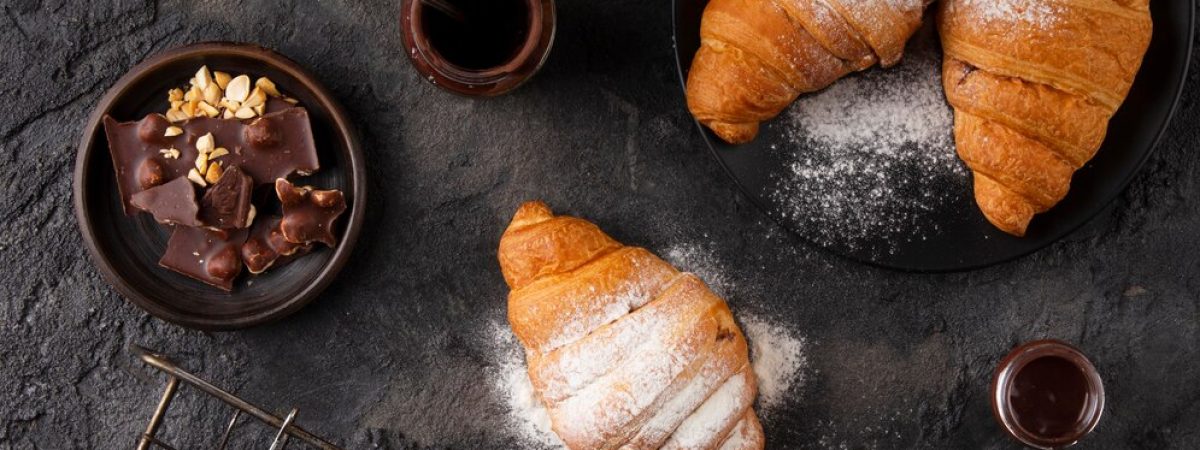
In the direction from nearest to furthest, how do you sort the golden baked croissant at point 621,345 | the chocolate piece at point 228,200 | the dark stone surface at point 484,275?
1. the golden baked croissant at point 621,345
2. the chocolate piece at point 228,200
3. the dark stone surface at point 484,275

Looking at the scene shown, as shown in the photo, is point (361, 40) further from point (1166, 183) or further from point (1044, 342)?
point (1166, 183)

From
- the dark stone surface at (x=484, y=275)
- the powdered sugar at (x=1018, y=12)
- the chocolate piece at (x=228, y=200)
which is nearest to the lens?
the powdered sugar at (x=1018, y=12)

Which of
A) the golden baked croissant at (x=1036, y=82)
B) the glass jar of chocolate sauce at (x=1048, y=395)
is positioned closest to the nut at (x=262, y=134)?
the golden baked croissant at (x=1036, y=82)

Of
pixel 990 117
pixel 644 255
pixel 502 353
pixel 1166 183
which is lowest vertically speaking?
pixel 502 353

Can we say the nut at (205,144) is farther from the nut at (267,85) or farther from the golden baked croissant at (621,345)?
the golden baked croissant at (621,345)

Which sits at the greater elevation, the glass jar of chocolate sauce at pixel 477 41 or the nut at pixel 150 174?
the glass jar of chocolate sauce at pixel 477 41

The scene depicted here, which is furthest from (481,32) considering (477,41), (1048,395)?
(1048,395)

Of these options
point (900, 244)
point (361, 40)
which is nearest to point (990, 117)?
point (900, 244)

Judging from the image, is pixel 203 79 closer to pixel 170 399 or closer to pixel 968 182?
pixel 170 399
